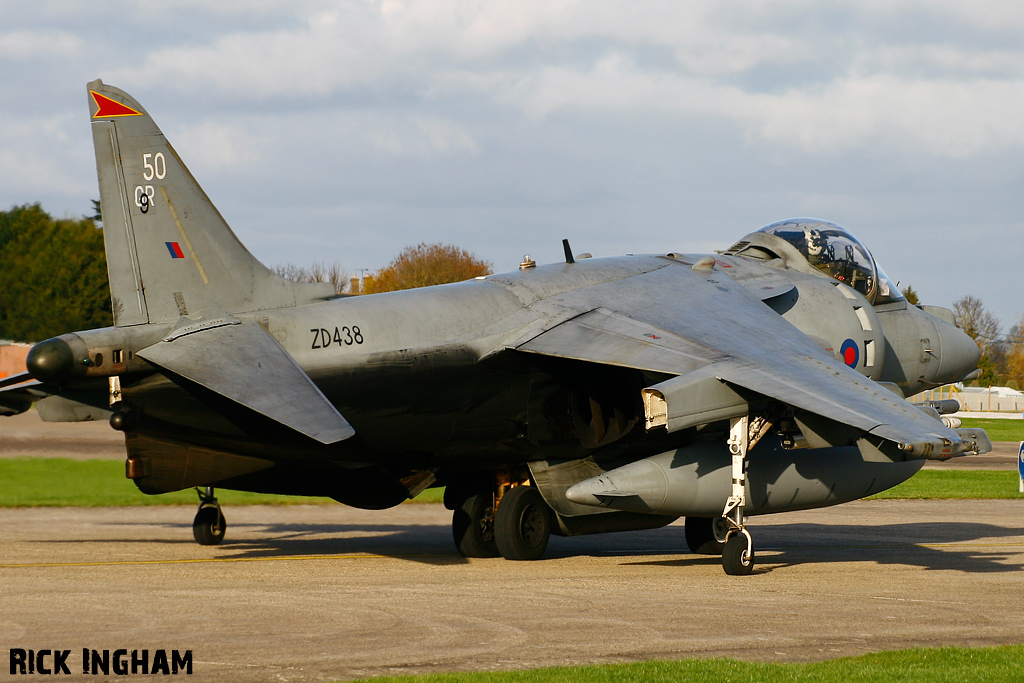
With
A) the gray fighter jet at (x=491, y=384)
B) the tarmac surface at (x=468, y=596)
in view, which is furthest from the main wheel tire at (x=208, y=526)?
the gray fighter jet at (x=491, y=384)

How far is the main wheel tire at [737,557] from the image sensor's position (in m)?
13.9

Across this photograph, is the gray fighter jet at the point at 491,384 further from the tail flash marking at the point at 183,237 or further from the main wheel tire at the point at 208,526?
the main wheel tire at the point at 208,526

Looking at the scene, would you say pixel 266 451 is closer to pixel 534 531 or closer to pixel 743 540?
pixel 534 531

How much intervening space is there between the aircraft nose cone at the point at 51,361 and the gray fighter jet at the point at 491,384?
0.02 metres

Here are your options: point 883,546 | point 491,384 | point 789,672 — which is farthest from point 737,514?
point 789,672

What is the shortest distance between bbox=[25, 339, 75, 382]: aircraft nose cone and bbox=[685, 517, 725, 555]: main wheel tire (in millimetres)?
9115

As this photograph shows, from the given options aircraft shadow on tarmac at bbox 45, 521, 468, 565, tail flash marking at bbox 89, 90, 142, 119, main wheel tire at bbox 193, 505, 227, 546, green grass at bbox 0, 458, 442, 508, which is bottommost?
aircraft shadow on tarmac at bbox 45, 521, 468, 565

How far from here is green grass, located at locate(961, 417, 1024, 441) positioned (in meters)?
48.6

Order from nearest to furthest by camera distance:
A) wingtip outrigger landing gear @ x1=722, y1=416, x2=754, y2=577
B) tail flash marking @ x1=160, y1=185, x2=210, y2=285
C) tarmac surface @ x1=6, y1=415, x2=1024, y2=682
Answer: tarmac surface @ x1=6, y1=415, x2=1024, y2=682 → tail flash marking @ x1=160, y1=185, x2=210, y2=285 → wingtip outrigger landing gear @ x1=722, y1=416, x2=754, y2=577

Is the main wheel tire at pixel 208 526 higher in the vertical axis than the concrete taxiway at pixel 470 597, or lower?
higher

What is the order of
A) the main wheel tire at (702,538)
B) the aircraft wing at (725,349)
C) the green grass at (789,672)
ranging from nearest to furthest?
the green grass at (789,672) < the aircraft wing at (725,349) < the main wheel tire at (702,538)

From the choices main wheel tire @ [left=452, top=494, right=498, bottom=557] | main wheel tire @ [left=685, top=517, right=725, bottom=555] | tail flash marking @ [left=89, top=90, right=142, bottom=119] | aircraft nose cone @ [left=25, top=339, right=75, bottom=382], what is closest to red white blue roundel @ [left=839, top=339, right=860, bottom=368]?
main wheel tire @ [left=685, top=517, right=725, bottom=555]

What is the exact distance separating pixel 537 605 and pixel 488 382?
3631 millimetres

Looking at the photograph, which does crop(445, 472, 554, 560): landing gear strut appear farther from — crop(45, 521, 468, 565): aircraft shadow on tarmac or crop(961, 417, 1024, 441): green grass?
crop(961, 417, 1024, 441): green grass
